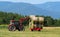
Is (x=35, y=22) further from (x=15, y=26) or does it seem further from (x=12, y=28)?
(x=12, y=28)

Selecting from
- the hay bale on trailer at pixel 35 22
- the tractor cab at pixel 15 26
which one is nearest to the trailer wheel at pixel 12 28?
the tractor cab at pixel 15 26

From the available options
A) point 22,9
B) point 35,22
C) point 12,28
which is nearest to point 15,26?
point 12,28

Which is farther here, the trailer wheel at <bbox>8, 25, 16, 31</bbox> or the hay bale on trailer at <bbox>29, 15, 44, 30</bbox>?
the hay bale on trailer at <bbox>29, 15, 44, 30</bbox>

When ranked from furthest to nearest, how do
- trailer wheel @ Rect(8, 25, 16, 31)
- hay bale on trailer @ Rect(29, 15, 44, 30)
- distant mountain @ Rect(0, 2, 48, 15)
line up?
distant mountain @ Rect(0, 2, 48, 15), hay bale on trailer @ Rect(29, 15, 44, 30), trailer wheel @ Rect(8, 25, 16, 31)

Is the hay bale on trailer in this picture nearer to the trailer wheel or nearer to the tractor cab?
the tractor cab

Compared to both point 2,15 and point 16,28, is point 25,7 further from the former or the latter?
point 16,28

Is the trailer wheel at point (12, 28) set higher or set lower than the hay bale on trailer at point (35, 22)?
lower

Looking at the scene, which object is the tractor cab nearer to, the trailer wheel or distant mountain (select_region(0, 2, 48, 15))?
the trailer wheel

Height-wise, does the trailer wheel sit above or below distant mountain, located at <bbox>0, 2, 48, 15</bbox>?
below

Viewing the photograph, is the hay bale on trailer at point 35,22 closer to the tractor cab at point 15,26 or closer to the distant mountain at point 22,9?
the tractor cab at point 15,26

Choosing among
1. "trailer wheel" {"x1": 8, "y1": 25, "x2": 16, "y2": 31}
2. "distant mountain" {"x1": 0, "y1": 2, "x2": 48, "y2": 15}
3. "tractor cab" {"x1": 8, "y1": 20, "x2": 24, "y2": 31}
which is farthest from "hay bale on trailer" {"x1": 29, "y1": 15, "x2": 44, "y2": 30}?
"distant mountain" {"x1": 0, "y1": 2, "x2": 48, "y2": 15}

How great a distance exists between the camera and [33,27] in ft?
73.2

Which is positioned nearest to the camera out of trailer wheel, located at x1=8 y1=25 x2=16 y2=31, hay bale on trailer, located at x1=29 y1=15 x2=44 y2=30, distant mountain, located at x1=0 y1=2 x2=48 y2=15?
trailer wheel, located at x1=8 y1=25 x2=16 y2=31

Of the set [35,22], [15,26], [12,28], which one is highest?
[35,22]
